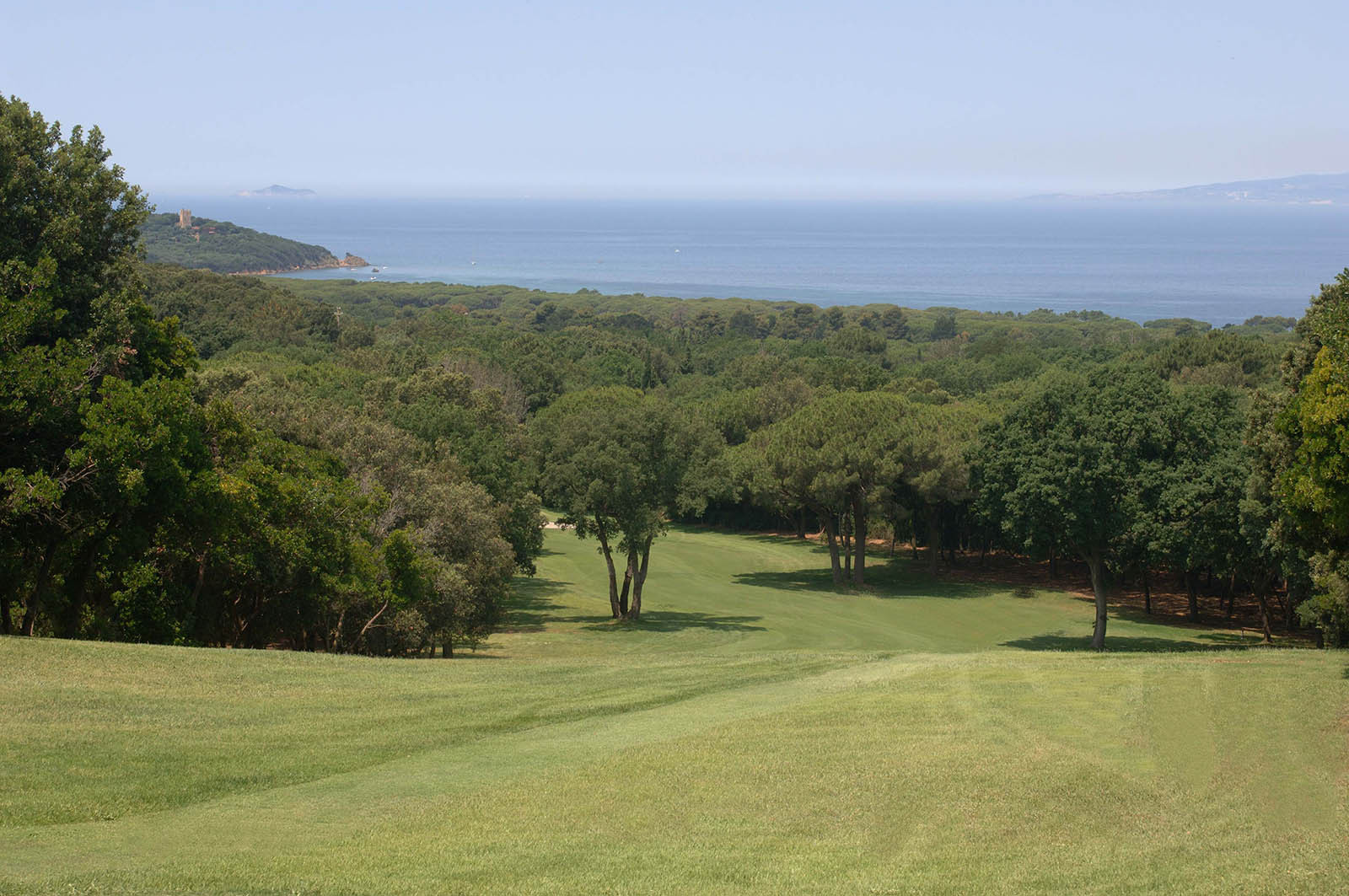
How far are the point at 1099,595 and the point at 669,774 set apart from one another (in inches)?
1114

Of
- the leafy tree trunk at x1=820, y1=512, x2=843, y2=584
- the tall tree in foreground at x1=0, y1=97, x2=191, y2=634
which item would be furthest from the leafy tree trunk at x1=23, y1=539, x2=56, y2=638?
the leafy tree trunk at x1=820, y1=512, x2=843, y2=584

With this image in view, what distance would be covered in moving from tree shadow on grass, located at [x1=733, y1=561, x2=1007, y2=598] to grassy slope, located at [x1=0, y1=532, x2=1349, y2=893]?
91.4 feet

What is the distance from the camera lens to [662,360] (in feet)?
419

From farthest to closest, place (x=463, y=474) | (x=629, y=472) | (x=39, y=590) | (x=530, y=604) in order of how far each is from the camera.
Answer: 1. (x=530, y=604)
2. (x=463, y=474)
3. (x=629, y=472)
4. (x=39, y=590)

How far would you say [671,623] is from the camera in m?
41.2

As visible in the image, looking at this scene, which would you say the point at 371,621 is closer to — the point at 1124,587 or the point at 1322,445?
the point at 1322,445

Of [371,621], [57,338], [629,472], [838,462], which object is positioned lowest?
[371,621]

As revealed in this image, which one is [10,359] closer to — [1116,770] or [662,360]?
[1116,770]

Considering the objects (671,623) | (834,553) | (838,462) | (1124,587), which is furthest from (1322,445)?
(1124,587)

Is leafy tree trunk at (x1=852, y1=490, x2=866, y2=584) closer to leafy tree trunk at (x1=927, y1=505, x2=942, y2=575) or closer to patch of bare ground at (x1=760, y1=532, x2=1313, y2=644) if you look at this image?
leafy tree trunk at (x1=927, y1=505, x2=942, y2=575)

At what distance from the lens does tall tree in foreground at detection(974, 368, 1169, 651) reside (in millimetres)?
38188

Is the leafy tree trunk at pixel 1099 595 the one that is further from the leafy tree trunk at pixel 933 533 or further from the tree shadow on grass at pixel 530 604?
the tree shadow on grass at pixel 530 604

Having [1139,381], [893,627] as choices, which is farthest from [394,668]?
[1139,381]

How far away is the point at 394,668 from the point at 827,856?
12841mm
